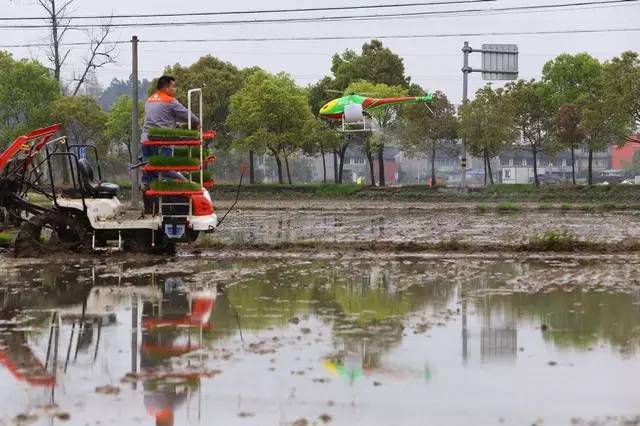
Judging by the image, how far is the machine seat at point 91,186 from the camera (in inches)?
631

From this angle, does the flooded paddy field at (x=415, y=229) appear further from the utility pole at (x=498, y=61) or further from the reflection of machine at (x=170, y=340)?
the utility pole at (x=498, y=61)

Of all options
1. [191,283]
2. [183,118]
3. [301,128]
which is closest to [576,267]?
[191,283]

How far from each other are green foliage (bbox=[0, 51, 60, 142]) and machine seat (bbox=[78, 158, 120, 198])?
4006 centimetres

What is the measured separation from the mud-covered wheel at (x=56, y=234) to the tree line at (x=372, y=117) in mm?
35693

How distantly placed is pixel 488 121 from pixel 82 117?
24.7 metres

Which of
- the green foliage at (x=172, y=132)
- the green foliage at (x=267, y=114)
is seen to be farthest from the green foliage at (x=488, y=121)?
the green foliage at (x=172, y=132)

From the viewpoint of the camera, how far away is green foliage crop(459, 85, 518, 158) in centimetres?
5234

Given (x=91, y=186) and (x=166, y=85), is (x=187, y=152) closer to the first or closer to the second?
(x=166, y=85)

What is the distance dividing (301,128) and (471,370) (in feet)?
163

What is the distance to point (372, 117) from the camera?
55.9 m

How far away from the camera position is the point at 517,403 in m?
6.41

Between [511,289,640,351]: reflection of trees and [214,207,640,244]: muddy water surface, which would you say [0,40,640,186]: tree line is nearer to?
[214,207,640,244]: muddy water surface

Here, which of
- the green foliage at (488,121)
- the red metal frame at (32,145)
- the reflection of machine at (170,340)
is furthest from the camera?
the green foliage at (488,121)

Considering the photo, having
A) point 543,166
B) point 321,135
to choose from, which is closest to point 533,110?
point 321,135
